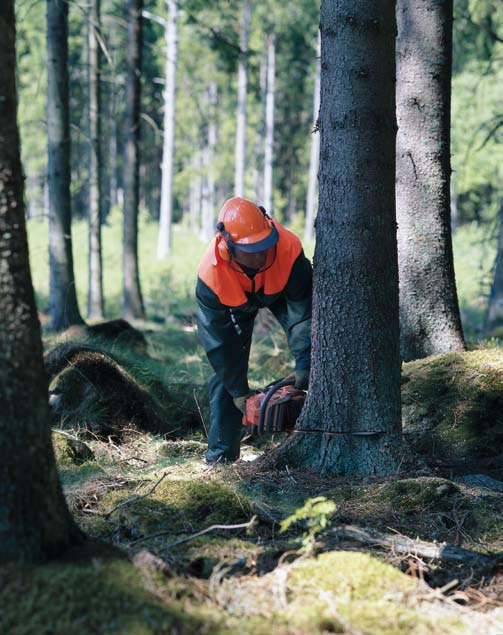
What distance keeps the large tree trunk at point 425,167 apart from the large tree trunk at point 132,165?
26.2 feet

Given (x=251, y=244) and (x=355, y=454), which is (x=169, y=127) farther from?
(x=355, y=454)

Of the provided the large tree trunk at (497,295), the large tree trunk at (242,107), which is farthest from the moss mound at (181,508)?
the large tree trunk at (242,107)

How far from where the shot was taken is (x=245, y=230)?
195 inches

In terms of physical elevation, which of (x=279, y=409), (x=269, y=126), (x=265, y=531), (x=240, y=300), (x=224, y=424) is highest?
(x=269, y=126)

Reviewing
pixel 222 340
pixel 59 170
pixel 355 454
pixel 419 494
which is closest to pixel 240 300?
pixel 222 340

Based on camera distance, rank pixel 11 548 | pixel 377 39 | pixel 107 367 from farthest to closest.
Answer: pixel 107 367, pixel 377 39, pixel 11 548

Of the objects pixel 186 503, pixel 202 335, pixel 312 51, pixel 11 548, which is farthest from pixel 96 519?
pixel 312 51

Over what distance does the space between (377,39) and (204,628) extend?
338 centimetres

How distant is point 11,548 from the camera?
247cm

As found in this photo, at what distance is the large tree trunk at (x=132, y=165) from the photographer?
43.5ft

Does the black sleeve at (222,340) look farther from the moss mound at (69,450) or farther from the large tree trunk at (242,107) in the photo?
the large tree trunk at (242,107)

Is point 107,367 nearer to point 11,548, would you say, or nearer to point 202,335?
point 202,335

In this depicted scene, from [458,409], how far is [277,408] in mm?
1493

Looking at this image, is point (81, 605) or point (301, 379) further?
point (301, 379)
